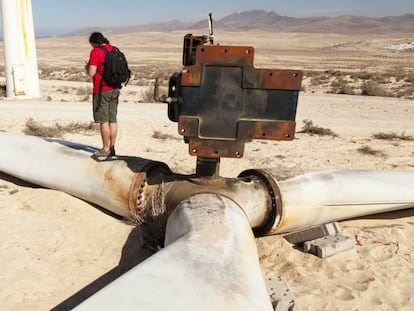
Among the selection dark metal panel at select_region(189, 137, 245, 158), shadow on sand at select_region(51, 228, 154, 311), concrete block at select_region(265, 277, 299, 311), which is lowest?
shadow on sand at select_region(51, 228, 154, 311)

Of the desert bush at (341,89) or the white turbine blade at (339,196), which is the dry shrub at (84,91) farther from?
the white turbine blade at (339,196)

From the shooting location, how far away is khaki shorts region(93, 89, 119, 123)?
4598 millimetres

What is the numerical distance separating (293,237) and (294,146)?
3.75 m

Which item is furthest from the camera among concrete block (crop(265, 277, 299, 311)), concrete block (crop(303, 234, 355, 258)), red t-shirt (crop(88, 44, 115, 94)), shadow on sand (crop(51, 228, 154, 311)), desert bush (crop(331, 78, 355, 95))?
desert bush (crop(331, 78, 355, 95))

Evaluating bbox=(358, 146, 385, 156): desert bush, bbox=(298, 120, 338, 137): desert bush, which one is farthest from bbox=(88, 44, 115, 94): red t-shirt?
bbox=(298, 120, 338, 137): desert bush

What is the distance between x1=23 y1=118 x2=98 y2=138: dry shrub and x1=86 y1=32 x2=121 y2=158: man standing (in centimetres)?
360

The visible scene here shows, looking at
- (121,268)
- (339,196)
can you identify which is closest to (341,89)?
(339,196)

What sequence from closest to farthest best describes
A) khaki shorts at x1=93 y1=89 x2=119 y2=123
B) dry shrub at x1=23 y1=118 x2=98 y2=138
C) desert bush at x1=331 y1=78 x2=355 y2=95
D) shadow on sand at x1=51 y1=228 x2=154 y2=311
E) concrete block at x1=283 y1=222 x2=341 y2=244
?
shadow on sand at x1=51 y1=228 x2=154 y2=311 → concrete block at x1=283 y1=222 x2=341 y2=244 → khaki shorts at x1=93 y1=89 x2=119 y2=123 → dry shrub at x1=23 y1=118 x2=98 y2=138 → desert bush at x1=331 y1=78 x2=355 y2=95

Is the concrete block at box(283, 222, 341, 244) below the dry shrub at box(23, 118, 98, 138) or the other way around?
the other way around

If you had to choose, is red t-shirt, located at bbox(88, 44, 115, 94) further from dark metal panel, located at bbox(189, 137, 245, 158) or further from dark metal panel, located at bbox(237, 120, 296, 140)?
dark metal panel, located at bbox(237, 120, 296, 140)

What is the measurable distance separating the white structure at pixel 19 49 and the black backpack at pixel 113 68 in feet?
29.0

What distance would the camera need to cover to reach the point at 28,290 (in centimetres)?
320

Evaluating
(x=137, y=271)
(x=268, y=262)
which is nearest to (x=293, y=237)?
(x=268, y=262)

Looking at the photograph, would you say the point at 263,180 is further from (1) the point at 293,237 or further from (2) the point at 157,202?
(2) the point at 157,202
